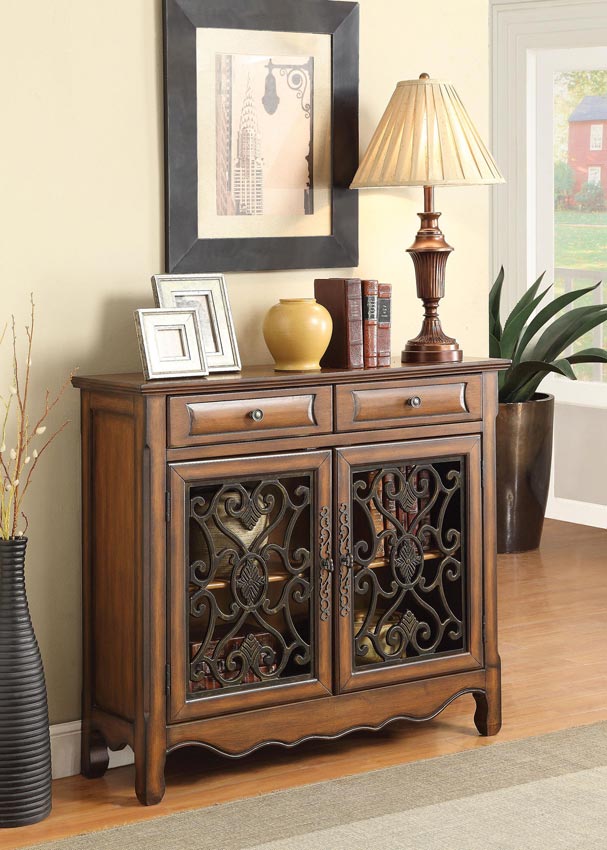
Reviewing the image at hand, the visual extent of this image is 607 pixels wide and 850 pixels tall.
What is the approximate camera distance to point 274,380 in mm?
3053

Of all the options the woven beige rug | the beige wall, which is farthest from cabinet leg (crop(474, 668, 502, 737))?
the beige wall

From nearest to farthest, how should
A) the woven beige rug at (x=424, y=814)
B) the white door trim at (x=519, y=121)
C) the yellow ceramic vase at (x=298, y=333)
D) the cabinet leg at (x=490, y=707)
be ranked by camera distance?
the woven beige rug at (x=424, y=814)
the yellow ceramic vase at (x=298, y=333)
the cabinet leg at (x=490, y=707)
the white door trim at (x=519, y=121)

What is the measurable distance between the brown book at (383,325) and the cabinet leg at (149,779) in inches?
44.0

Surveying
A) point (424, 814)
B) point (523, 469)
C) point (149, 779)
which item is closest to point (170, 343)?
point (149, 779)

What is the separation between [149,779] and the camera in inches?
117

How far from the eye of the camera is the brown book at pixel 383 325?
133 inches

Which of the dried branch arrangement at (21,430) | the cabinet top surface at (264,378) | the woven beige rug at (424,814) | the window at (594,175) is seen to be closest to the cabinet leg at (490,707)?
the woven beige rug at (424,814)

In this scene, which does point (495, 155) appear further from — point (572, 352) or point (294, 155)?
point (294, 155)

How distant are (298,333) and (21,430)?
692 mm

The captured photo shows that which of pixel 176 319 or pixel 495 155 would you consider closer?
pixel 176 319

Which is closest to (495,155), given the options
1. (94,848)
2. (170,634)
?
(170,634)

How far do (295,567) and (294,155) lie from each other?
1.08 m

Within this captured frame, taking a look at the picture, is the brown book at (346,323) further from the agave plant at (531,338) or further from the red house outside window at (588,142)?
the red house outside window at (588,142)

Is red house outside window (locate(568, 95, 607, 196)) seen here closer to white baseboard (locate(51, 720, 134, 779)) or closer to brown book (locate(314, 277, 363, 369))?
brown book (locate(314, 277, 363, 369))
